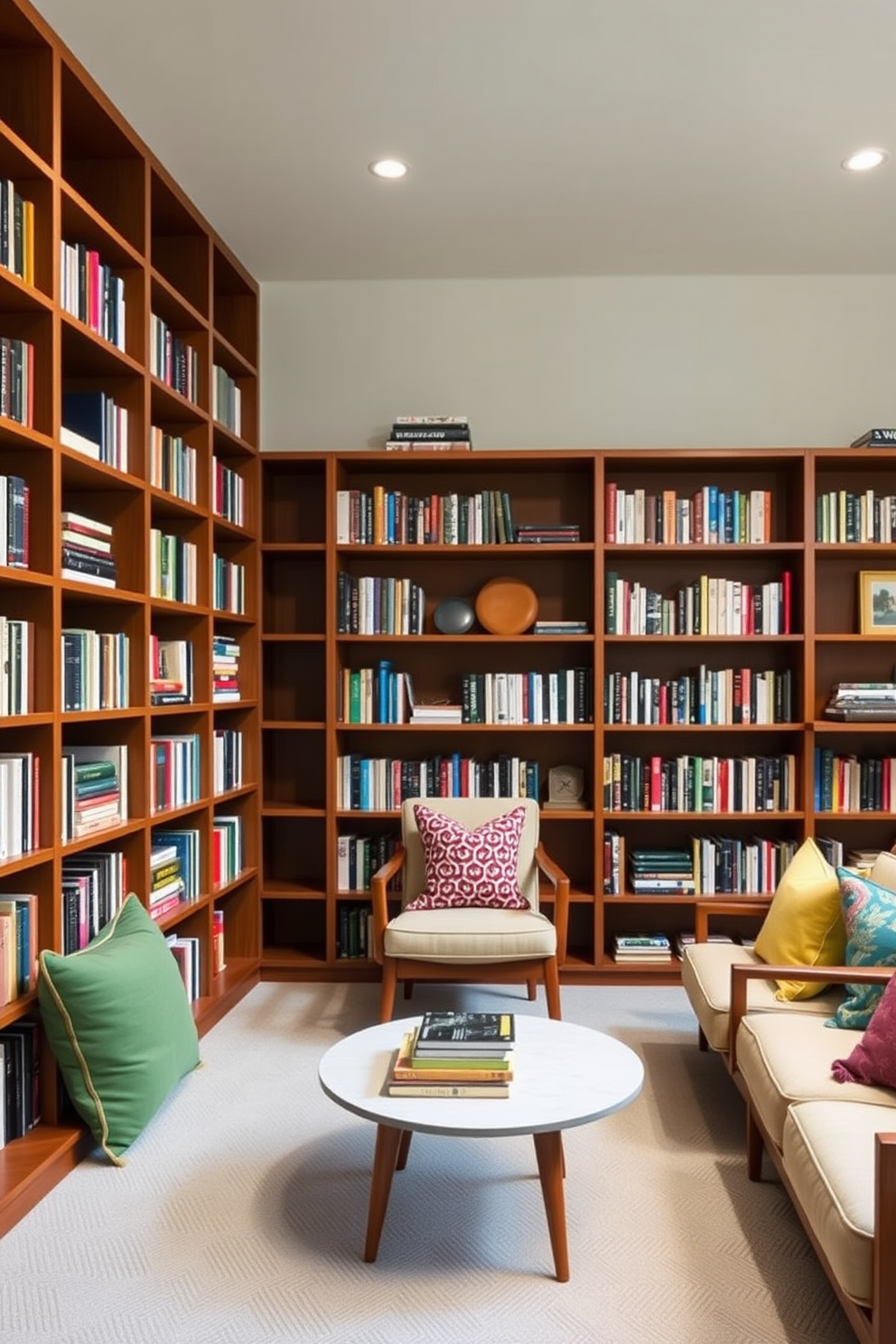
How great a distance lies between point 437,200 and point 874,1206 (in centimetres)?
328

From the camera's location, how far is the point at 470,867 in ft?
11.3

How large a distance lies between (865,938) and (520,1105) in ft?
3.34

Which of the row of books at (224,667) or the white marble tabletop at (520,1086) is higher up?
the row of books at (224,667)

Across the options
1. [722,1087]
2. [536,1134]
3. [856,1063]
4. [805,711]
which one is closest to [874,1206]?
[856,1063]

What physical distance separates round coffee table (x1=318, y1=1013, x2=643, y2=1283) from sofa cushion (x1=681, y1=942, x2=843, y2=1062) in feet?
1.48

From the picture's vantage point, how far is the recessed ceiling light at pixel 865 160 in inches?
121

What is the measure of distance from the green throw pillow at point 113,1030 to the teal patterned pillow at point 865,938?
70.5 inches

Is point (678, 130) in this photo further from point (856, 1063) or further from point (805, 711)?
point (856, 1063)

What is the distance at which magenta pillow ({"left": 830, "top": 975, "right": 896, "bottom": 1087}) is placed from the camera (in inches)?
77.8

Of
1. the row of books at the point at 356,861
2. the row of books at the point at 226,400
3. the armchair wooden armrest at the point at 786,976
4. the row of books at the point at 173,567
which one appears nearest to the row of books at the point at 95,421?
the row of books at the point at 173,567

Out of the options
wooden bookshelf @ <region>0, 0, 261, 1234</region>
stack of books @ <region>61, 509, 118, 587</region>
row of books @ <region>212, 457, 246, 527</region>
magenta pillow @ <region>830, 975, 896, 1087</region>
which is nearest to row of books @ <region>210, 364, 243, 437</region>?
wooden bookshelf @ <region>0, 0, 261, 1234</region>

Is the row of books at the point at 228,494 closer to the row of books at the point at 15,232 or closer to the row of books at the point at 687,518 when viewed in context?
the row of books at the point at 15,232

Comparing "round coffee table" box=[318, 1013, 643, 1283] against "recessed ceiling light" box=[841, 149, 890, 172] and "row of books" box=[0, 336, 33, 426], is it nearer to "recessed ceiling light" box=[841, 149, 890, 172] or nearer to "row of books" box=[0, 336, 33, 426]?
"row of books" box=[0, 336, 33, 426]

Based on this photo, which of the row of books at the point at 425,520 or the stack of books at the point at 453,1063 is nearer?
the stack of books at the point at 453,1063
